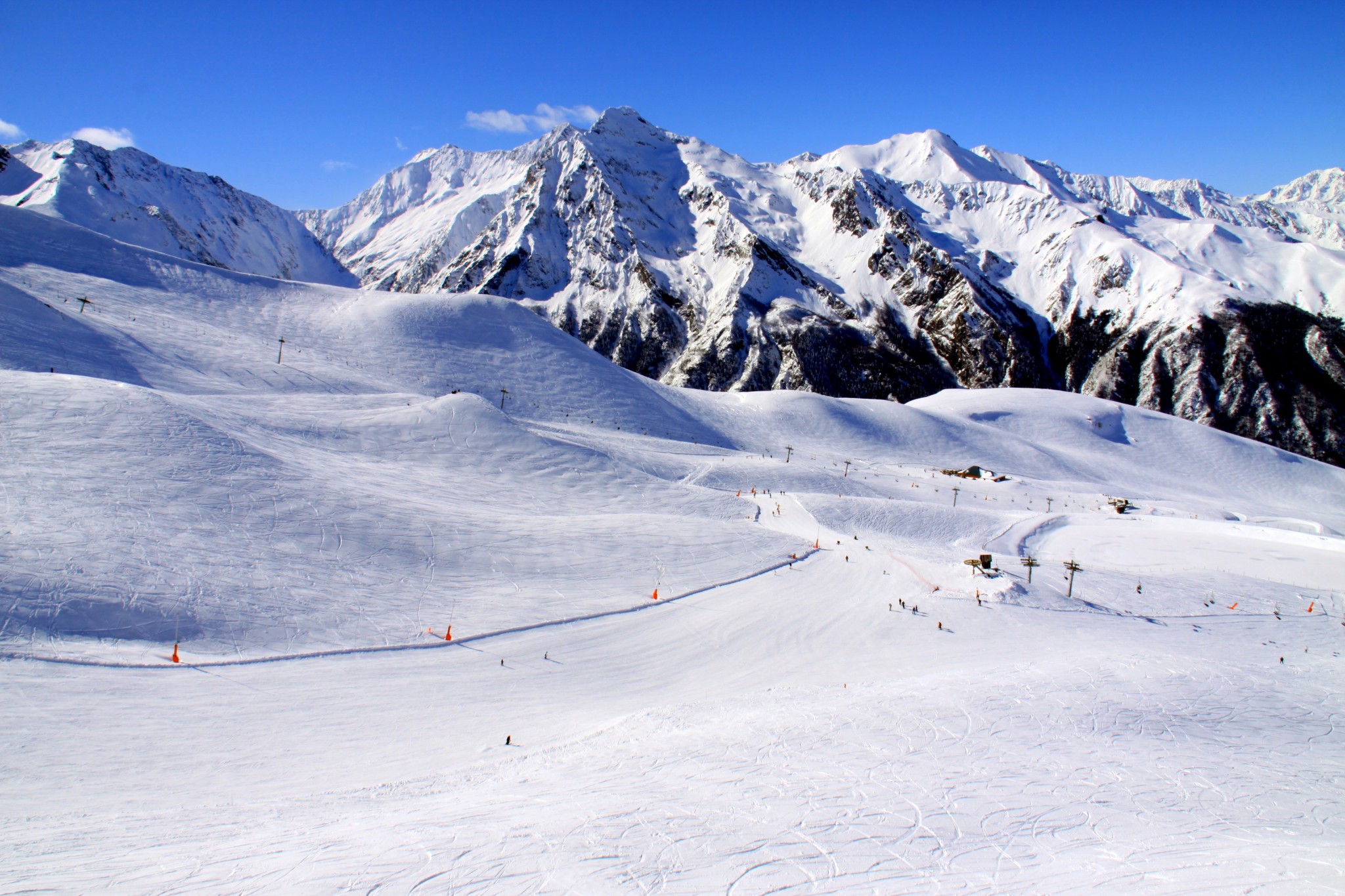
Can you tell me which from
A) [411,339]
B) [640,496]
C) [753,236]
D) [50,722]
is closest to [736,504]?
Result: [640,496]

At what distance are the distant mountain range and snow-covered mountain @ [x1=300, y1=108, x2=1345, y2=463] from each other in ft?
1.66

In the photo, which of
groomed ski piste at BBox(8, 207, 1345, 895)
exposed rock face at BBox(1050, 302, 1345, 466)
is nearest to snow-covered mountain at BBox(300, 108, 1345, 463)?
exposed rock face at BBox(1050, 302, 1345, 466)

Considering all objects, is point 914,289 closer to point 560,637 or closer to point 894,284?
point 894,284

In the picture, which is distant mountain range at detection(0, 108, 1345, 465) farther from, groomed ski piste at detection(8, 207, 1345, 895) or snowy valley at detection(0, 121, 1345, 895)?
groomed ski piste at detection(8, 207, 1345, 895)

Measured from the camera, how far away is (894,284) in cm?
16012

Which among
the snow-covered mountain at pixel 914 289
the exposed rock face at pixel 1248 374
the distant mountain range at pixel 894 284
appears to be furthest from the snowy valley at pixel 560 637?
the distant mountain range at pixel 894 284

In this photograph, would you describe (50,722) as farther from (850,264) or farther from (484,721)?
(850,264)

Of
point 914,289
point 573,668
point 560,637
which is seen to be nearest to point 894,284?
point 914,289

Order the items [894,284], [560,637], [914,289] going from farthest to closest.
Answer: [894,284]
[914,289]
[560,637]

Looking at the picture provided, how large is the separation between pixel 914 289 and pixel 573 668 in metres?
159

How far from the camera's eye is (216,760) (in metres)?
13.6

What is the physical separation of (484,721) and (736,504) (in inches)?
1045

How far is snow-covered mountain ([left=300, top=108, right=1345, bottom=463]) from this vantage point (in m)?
Answer: 128

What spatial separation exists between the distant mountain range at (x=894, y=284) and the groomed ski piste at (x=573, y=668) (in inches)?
4111
